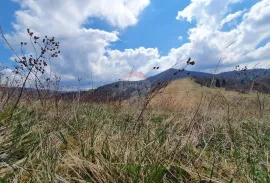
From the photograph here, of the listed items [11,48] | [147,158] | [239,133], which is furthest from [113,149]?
[239,133]

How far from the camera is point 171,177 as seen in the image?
2717 millimetres

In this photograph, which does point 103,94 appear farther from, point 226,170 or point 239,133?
point 226,170

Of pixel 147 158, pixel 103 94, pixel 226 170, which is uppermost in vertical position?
pixel 103 94

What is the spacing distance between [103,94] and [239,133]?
186 inches

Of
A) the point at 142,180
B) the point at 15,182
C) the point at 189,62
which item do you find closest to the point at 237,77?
the point at 189,62

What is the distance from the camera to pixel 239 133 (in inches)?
192

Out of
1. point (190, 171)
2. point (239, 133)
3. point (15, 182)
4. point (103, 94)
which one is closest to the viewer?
point (15, 182)

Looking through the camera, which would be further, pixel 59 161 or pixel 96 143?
pixel 96 143

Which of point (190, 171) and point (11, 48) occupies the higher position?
point (11, 48)

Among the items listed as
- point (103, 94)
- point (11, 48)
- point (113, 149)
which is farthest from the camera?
point (103, 94)

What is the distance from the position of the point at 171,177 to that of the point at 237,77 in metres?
Result: 4.36

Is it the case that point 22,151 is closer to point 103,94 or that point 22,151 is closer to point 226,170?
point 226,170

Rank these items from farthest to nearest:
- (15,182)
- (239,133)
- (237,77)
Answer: (237,77)
(239,133)
(15,182)

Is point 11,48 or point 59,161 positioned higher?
point 11,48
